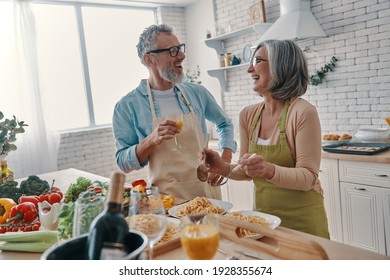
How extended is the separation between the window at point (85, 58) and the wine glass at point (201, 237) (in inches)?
168

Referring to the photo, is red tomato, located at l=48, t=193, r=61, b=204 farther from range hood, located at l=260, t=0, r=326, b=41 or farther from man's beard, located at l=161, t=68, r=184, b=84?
range hood, located at l=260, t=0, r=326, b=41

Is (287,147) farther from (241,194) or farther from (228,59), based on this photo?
(228,59)

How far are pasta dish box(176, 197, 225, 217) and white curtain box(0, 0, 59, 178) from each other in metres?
3.59

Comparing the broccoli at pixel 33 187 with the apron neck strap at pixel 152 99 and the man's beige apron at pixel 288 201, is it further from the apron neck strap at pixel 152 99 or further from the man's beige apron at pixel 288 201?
the man's beige apron at pixel 288 201

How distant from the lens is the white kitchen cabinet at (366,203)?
2.91 metres

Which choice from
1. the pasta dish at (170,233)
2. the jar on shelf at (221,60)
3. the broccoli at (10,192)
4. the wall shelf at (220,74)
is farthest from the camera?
the wall shelf at (220,74)

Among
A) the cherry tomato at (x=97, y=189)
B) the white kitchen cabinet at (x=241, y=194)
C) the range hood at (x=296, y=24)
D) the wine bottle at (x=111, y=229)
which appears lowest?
the white kitchen cabinet at (x=241, y=194)

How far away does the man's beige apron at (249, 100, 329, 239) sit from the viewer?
1.77m

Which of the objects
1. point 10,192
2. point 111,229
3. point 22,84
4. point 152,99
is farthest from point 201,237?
point 22,84

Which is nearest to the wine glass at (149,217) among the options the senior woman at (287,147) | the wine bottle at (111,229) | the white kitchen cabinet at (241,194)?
the wine bottle at (111,229)

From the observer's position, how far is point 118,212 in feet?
2.60

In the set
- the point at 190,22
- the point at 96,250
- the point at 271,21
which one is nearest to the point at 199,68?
the point at 190,22

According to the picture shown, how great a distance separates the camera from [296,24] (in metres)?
3.66
